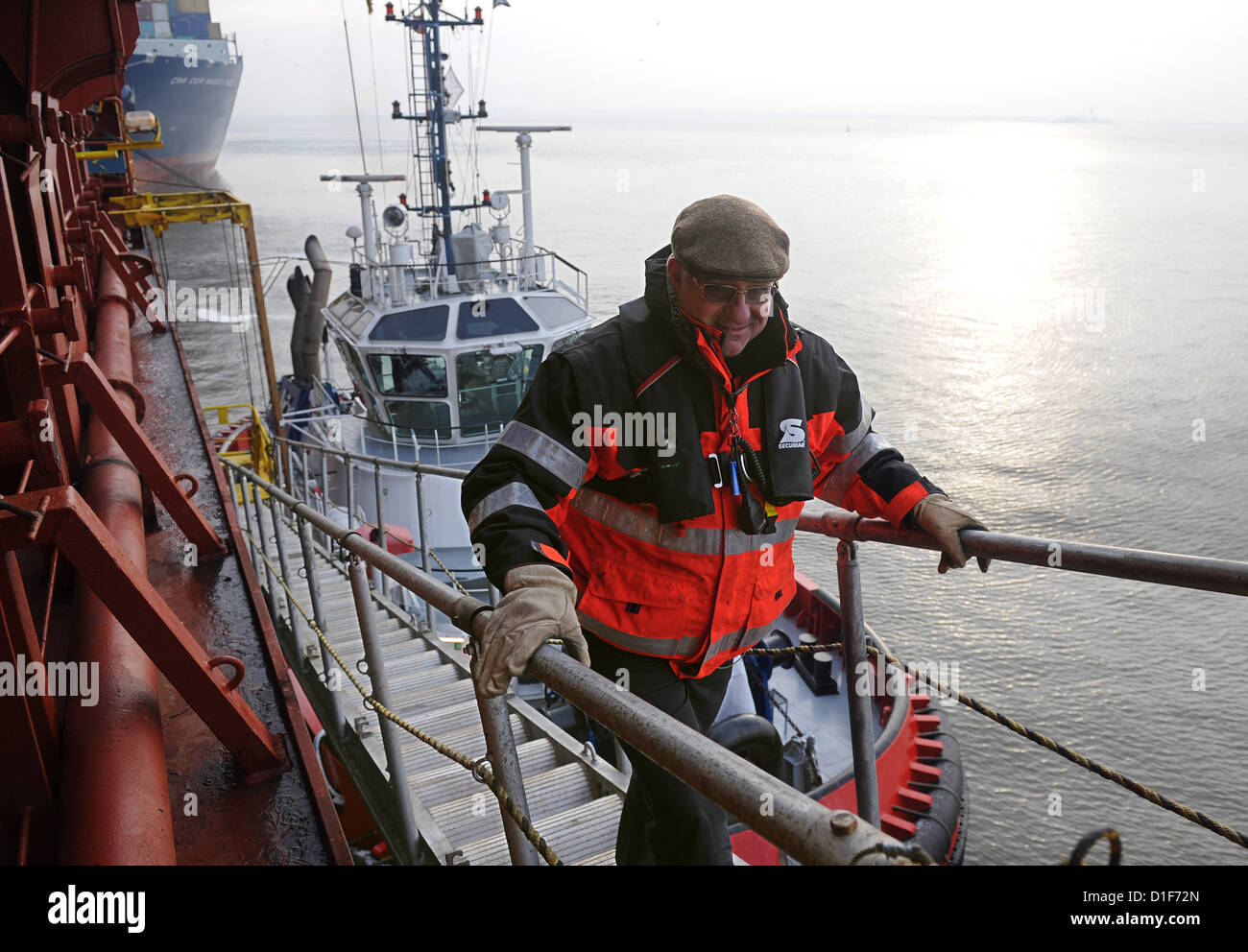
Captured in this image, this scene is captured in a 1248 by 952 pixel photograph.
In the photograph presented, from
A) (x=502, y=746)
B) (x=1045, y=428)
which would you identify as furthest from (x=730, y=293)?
(x=1045, y=428)

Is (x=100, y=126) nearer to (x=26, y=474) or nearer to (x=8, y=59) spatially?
(x=8, y=59)

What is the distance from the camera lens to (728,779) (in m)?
1.01

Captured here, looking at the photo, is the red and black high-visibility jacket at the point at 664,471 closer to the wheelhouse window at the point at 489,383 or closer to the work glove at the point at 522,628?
the work glove at the point at 522,628

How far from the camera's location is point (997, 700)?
14453 mm

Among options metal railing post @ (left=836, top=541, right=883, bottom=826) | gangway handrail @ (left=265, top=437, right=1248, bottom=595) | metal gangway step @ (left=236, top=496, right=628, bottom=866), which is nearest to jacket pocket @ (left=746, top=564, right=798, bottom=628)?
metal railing post @ (left=836, top=541, right=883, bottom=826)

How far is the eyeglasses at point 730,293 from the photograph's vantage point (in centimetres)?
201

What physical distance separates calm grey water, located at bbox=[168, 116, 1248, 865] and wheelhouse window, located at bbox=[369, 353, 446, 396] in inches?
317

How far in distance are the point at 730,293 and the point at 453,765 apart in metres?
2.60

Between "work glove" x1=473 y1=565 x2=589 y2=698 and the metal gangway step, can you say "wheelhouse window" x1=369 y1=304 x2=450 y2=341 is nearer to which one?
the metal gangway step

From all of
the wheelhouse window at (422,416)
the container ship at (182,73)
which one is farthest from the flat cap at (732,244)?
the container ship at (182,73)

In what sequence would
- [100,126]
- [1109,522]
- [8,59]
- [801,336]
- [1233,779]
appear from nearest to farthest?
[801,336] < [8,59] < [100,126] < [1233,779] < [1109,522]

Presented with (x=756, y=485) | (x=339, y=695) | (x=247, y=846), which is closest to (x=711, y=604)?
(x=756, y=485)

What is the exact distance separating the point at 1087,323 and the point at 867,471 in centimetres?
3997

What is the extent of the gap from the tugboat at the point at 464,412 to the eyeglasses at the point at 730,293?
267 inches
